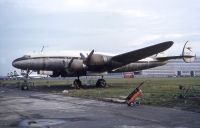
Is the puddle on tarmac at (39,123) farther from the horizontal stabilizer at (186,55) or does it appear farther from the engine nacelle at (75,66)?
the horizontal stabilizer at (186,55)

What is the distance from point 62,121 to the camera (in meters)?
12.0

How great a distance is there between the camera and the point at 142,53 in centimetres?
3244

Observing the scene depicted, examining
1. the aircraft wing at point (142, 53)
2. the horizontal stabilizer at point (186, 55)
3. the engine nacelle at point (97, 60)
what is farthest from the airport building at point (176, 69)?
the engine nacelle at point (97, 60)

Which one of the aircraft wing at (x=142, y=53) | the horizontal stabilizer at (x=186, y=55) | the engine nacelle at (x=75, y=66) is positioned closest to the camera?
the aircraft wing at (x=142, y=53)

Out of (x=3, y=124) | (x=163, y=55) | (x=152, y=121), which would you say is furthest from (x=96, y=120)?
(x=163, y=55)

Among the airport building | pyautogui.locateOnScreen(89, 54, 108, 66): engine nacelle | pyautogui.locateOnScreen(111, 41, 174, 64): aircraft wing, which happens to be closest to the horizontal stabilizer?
pyautogui.locateOnScreen(111, 41, 174, 64): aircraft wing

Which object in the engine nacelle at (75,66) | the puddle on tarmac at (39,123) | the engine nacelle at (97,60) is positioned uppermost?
the engine nacelle at (97,60)

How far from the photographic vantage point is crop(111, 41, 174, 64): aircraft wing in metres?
29.6

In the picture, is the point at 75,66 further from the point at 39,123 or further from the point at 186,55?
the point at 39,123

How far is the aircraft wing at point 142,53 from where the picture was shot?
29.6 metres

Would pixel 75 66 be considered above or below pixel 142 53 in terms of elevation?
below

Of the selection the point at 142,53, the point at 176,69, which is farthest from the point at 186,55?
the point at 176,69

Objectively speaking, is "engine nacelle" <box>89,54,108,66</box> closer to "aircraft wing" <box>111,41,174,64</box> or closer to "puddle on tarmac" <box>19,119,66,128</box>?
"aircraft wing" <box>111,41,174,64</box>

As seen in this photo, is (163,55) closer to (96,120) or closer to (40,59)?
(40,59)
